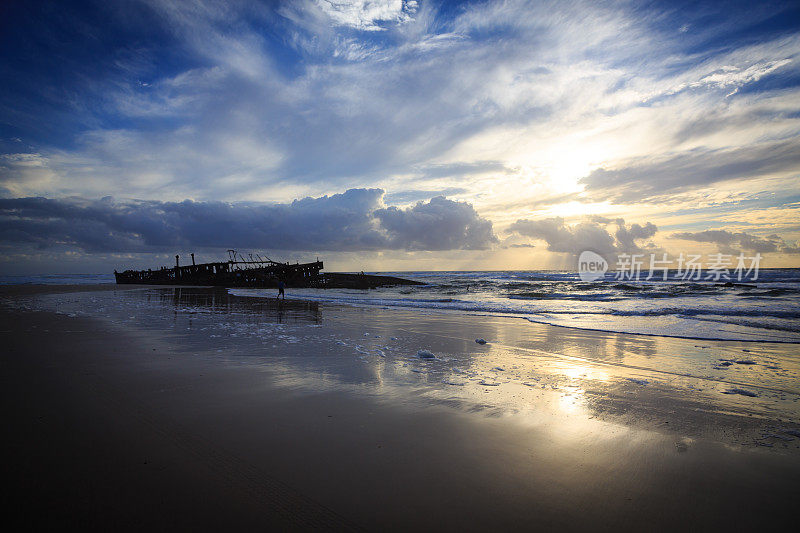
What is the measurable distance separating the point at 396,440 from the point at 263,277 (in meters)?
57.5

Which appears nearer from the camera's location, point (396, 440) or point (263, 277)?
point (396, 440)

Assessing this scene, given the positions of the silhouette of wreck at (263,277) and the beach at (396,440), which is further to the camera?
the silhouette of wreck at (263,277)

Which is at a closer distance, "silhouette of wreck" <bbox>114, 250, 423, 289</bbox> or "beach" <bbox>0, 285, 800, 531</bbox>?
"beach" <bbox>0, 285, 800, 531</bbox>

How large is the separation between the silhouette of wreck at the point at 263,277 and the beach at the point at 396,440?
4393 cm

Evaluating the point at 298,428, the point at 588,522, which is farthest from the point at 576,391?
the point at 298,428

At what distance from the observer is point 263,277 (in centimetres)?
5781

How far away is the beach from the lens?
300cm

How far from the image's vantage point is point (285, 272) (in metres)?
58.1

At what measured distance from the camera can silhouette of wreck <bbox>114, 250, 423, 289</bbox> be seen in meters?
55.9

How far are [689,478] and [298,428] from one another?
4.08 metres

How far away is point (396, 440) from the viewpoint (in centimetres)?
422

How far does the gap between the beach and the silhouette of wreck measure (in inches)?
1729

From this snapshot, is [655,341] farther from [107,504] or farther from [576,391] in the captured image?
[107,504]

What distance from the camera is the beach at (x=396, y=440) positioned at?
118 inches
